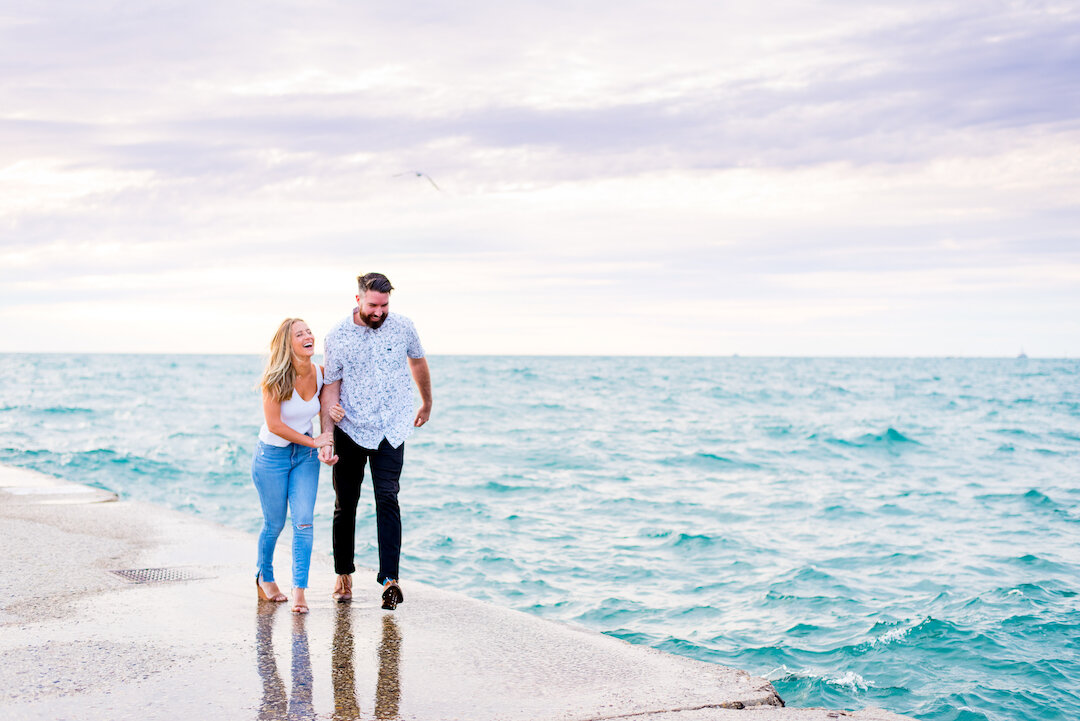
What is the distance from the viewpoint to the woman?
5117 mm

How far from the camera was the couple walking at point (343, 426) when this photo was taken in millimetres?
5184

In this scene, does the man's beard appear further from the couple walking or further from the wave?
the wave

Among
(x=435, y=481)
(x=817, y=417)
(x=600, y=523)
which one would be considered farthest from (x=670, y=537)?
(x=817, y=417)

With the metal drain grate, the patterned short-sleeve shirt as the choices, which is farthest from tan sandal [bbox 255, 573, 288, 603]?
the patterned short-sleeve shirt

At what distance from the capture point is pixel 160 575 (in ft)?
19.8

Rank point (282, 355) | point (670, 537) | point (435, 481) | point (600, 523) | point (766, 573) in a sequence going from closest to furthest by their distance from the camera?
point (282, 355) → point (766, 573) → point (670, 537) → point (600, 523) → point (435, 481)

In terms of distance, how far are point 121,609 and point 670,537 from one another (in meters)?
7.27

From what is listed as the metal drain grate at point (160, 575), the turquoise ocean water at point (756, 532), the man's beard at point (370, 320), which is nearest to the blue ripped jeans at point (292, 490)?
the man's beard at point (370, 320)

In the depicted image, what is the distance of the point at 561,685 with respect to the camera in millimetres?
4152

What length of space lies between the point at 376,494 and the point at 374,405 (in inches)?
20.7

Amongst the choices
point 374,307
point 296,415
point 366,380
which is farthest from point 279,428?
point 374,307

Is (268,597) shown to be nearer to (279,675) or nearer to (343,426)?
(343,426)

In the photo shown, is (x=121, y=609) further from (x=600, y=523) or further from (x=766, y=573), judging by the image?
(x=600, y=523)

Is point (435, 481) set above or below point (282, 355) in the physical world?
below
